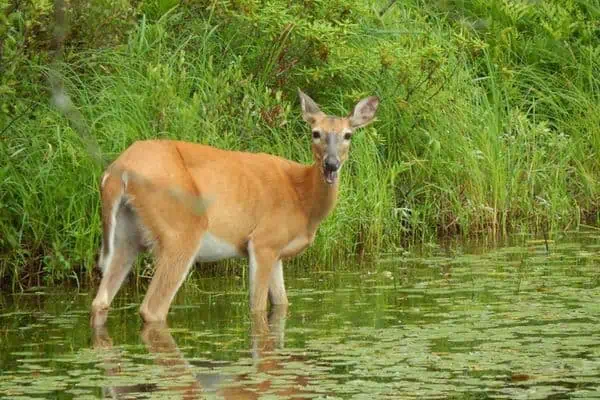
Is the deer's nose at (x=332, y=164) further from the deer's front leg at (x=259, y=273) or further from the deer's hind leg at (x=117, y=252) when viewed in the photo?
the deer's hind leg at (x=117, y=252)

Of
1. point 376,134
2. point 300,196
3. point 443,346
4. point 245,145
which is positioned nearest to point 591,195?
point 376,134

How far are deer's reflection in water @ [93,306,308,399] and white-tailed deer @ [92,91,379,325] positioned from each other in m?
0.52

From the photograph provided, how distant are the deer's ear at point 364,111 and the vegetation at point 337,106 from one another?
697mm

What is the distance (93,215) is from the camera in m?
10.8

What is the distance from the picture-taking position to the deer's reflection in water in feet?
23.2

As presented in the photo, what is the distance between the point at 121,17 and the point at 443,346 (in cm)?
461

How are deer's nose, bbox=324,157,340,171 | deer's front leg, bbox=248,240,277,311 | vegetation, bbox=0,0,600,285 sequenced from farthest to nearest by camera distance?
vegetation, bbox=0,0,600,285
deer's nose, bbox=324,157,340,171
deer's front leg, bbox=248,240,277,311

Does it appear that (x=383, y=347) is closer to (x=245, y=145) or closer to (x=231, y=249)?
(x=231, y=249)

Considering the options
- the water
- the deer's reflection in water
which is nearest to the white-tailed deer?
the water

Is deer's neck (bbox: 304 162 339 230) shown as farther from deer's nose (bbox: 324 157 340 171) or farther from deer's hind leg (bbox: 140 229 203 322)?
deer's hind leg (bbox: 140 229 203 322)

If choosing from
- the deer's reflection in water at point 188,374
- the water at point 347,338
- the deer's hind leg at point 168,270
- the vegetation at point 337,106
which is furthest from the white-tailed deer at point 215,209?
the vegetation at point 337,106

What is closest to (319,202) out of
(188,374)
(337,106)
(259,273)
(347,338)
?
(259,273)

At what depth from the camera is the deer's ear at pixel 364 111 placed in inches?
420

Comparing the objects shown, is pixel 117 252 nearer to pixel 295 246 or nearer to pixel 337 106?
pixel 295 246
